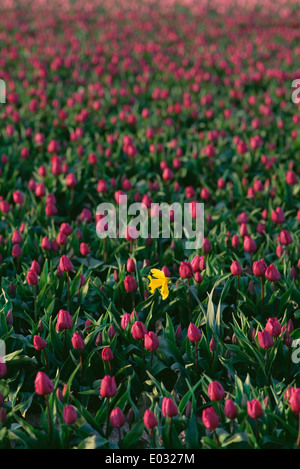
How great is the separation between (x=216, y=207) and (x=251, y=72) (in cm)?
471

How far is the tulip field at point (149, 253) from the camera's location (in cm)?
263

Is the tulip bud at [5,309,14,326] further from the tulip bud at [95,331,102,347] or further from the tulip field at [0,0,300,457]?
the tulip bud at [95,331,102,347]

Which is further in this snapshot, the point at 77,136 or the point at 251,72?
the point at 251,72

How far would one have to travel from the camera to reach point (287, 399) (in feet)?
8.46

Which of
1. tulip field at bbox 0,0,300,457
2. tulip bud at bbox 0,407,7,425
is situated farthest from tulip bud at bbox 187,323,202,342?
tulip bud at bbox 0,407,7,425

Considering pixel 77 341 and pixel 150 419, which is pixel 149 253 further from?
pixel 150 419

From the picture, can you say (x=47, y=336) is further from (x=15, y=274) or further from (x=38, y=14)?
(x=38, y=14)

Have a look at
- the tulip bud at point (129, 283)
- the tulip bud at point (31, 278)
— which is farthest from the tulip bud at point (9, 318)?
the tulip bud at point (129, 283)

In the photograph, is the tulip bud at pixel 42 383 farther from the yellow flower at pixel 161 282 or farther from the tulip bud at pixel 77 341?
the yellow flower at pixel 161 282

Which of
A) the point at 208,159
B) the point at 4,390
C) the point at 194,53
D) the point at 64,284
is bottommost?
the point at 4,390

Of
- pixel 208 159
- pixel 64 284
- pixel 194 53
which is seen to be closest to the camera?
pixel 64 284

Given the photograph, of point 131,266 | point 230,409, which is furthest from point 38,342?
point 230,409

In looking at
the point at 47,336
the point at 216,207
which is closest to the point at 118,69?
the point at 216,207

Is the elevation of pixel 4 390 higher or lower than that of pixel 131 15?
lower
